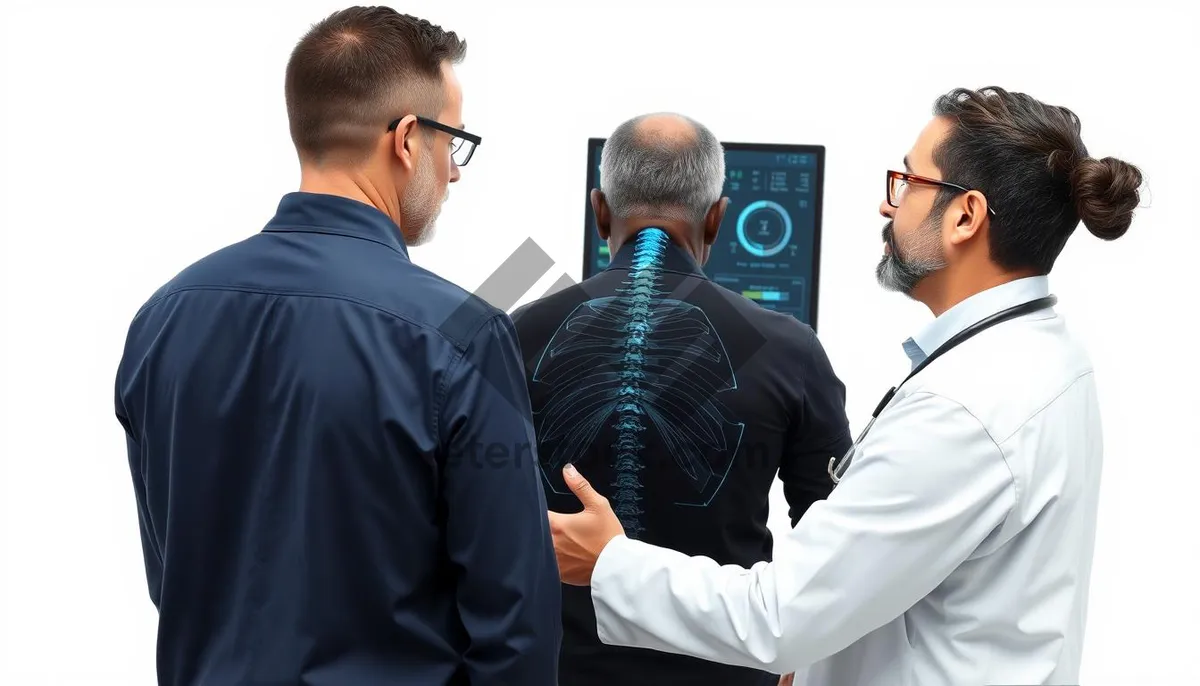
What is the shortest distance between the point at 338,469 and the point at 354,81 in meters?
0.46

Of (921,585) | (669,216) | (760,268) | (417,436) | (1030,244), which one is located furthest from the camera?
(760,268)

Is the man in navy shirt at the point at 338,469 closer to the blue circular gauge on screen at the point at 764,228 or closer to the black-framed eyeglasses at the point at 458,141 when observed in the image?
the black-framed eyeglasses at the point at 458,141

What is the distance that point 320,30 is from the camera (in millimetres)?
1322

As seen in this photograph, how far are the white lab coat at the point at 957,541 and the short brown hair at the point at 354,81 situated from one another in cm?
69

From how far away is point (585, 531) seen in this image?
150cm

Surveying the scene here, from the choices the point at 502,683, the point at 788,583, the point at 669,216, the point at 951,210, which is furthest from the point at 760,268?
the point at 502,683

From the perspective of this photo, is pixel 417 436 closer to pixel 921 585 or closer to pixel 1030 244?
pixel 921 585

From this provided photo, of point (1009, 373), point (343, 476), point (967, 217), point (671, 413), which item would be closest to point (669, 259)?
point (671, 413)

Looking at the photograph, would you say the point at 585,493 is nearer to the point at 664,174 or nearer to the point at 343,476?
the point at 343,476

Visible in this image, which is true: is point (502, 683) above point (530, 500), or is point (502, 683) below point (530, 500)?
below

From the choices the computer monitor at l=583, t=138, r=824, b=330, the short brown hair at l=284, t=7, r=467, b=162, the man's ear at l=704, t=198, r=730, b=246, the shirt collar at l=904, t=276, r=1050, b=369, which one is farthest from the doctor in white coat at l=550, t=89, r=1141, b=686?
the computer monitor at l=583, t=138, r=824, b=330

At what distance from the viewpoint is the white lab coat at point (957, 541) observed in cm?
126

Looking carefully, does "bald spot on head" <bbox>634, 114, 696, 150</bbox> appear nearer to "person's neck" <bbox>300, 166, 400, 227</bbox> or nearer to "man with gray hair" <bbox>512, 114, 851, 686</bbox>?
"man with gray hair" <bbox>512, 114, 851, 686</bbox>

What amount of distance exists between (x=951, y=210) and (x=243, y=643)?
1.01m
